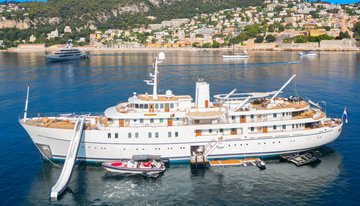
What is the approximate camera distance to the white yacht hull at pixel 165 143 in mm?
24812

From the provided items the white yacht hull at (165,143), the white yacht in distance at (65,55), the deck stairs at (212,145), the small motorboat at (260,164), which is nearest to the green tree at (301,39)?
the white yacht in distance at (65,55)

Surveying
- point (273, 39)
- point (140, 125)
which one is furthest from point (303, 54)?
point (140, 125)

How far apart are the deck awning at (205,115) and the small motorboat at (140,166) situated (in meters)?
3.58

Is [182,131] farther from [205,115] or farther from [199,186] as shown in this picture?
[199,186]

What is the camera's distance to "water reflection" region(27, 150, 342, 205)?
21094 mm

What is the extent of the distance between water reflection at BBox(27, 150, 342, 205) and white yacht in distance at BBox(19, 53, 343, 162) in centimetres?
128

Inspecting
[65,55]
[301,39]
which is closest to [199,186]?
[65,55]

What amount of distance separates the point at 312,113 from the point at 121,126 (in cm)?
1405

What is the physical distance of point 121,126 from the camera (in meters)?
25.2

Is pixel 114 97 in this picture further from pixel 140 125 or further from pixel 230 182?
pixel 230 182

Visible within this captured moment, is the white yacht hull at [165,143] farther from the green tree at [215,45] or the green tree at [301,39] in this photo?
the green tree at [215,45]

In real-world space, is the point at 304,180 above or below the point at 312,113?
below

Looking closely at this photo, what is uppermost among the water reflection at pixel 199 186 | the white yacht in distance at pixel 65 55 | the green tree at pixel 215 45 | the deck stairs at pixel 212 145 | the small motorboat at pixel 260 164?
the green tree at pixel 215 45

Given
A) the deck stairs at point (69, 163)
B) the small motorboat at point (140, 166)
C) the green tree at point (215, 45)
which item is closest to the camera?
the deck stairs at point (69, 163)
